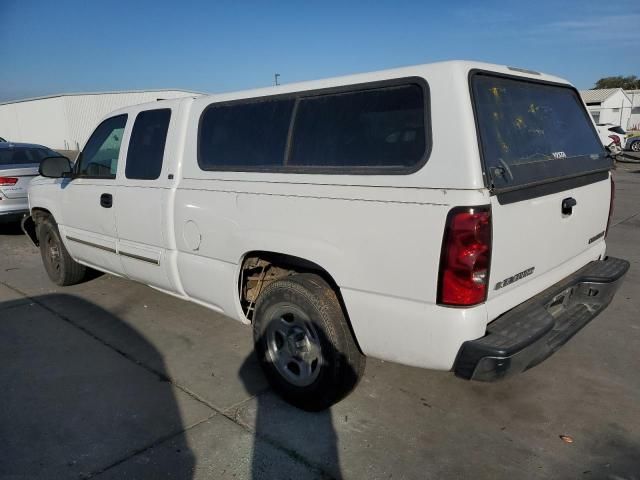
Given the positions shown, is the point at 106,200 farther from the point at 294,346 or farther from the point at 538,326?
the point at 538,326

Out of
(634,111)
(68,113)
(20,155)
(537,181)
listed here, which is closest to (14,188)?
(20,155)

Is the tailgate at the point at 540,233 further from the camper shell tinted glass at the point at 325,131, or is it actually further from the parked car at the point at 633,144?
the parked car at the point at 633,144

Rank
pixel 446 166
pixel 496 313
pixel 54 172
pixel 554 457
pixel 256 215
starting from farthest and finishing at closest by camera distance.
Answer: pixel 54 172 < pixel 256 215 < pixel 554 457 < pixel 496 313 < pixel 446 166

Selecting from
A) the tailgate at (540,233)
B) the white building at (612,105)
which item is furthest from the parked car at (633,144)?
the tailgate at (540,233)

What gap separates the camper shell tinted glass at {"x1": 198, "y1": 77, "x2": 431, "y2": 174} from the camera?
2520 mm

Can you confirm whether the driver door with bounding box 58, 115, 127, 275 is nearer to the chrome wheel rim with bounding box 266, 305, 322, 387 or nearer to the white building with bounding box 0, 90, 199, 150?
the chrome wheel rim with bounding box 266, 305, 322, 387

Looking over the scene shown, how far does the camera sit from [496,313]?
8.12 ft

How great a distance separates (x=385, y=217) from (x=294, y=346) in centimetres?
109

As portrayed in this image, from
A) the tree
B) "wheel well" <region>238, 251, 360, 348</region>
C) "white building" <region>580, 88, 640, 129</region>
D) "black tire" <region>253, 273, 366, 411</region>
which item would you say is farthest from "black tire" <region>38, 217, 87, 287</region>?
the tree

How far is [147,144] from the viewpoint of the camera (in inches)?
159

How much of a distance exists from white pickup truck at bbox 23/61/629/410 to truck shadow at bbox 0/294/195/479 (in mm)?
696

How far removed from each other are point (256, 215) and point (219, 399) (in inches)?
49.5

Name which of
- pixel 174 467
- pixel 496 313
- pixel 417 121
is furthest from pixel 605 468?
pixel 174 467

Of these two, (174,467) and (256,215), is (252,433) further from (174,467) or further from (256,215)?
(256,215)
